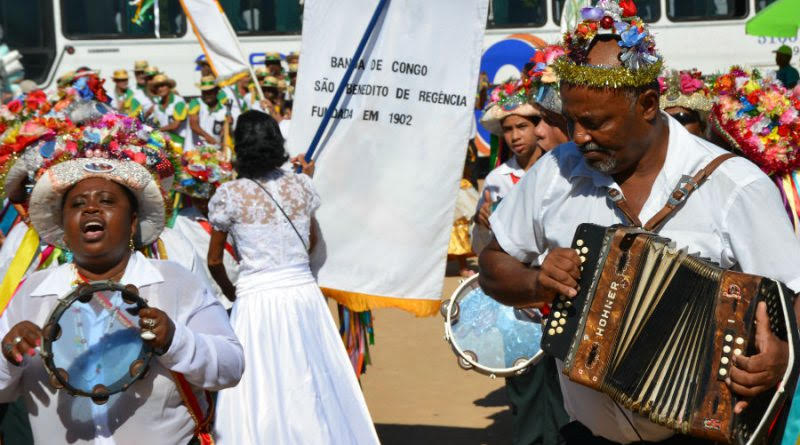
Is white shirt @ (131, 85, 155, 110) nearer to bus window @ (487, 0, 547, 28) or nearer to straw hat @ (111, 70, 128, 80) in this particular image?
straw hat @ (111, 70, 128, 80)

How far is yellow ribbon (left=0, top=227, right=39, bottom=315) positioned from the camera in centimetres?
515

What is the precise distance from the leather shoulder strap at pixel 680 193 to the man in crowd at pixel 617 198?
18mm

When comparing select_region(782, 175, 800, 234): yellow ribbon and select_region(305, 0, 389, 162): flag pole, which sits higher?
select_region(305, 0, 389, 162): flag pole

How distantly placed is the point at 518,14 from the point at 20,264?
12.0 meters

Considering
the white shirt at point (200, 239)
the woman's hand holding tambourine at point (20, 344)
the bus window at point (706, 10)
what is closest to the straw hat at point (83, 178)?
the woman's hand holding tambourine at point (20, 344)

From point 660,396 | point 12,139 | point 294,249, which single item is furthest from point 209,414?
point 294,249

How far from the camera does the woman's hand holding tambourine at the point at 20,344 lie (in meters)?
3.12

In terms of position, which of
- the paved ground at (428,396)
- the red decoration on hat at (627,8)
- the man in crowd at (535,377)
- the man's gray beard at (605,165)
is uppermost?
the red decoration on hat at (627,8)

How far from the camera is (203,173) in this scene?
769 centimetres

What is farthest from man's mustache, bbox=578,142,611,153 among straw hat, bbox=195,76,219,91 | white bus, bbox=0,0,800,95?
white bus, bbox=0,0,800,95

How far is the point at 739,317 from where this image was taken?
301 centimetres

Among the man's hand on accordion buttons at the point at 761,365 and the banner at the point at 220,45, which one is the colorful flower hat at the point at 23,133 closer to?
the man's hand on accordion buttons at the point at 761,365

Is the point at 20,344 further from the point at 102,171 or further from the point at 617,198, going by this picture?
the point at 617,198

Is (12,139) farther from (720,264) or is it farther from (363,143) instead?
(720,264)
